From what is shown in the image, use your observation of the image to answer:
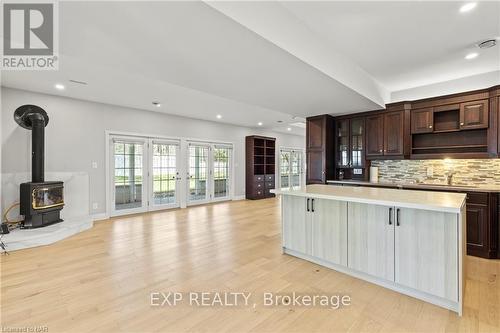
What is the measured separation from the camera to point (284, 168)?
389 inches

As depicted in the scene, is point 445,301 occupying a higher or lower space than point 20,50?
lower

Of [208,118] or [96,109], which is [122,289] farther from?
[208,118]

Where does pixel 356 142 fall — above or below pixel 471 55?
below

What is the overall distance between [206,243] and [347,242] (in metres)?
2.11

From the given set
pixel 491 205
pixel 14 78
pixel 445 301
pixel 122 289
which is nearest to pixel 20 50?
pixel 14 78

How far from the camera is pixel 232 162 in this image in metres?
8.08

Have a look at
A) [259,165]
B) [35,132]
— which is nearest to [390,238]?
[35,132]

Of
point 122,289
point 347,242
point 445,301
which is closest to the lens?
point 445,301

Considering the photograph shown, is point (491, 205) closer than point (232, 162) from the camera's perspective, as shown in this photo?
Yes

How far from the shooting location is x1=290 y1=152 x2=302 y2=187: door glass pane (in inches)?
404

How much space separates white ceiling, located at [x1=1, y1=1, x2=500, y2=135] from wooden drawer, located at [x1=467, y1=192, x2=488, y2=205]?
186 cm

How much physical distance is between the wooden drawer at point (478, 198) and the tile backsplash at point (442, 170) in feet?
2.62

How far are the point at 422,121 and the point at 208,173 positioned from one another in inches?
217

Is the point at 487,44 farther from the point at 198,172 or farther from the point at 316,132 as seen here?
the point at 198,172
